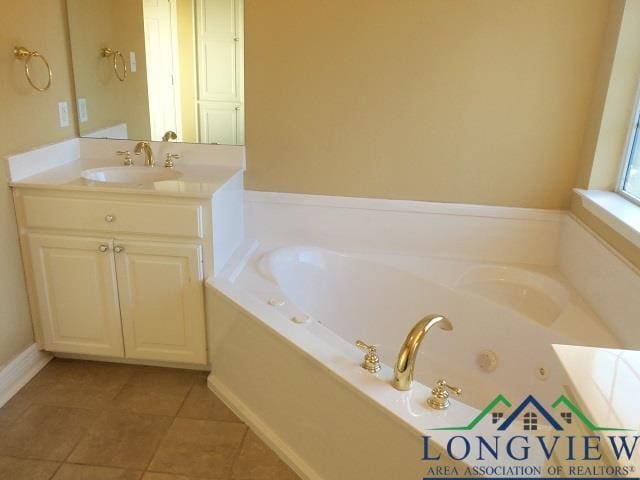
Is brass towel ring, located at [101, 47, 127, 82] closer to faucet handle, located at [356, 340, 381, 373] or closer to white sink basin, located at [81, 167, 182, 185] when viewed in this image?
white sink basin, located at [81, 167, 182, 185]

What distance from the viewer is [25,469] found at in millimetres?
1876

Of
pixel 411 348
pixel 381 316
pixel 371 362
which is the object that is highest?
pixel 411 348

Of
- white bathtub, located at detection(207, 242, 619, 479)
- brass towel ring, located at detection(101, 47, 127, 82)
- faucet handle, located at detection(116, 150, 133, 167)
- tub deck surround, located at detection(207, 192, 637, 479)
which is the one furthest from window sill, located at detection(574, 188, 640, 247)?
brass towel ring, located at detection(101, 47, 127, 82)

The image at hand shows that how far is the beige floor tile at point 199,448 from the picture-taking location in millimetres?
1899

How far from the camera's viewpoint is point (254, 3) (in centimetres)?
242

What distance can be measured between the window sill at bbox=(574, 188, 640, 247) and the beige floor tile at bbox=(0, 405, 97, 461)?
84.3 inches

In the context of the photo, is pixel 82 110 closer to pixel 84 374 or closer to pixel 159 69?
pixel 159 69

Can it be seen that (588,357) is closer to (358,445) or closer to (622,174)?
(358,445)

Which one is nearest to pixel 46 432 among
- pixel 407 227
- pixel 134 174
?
pixel 134 174

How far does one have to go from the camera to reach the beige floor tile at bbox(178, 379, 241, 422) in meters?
2.17

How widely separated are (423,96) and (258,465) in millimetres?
1710

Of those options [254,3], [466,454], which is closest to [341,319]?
[466,454]

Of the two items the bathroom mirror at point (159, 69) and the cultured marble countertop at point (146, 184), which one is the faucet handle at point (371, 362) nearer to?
the cultured marble countertop at point (146, 184)
